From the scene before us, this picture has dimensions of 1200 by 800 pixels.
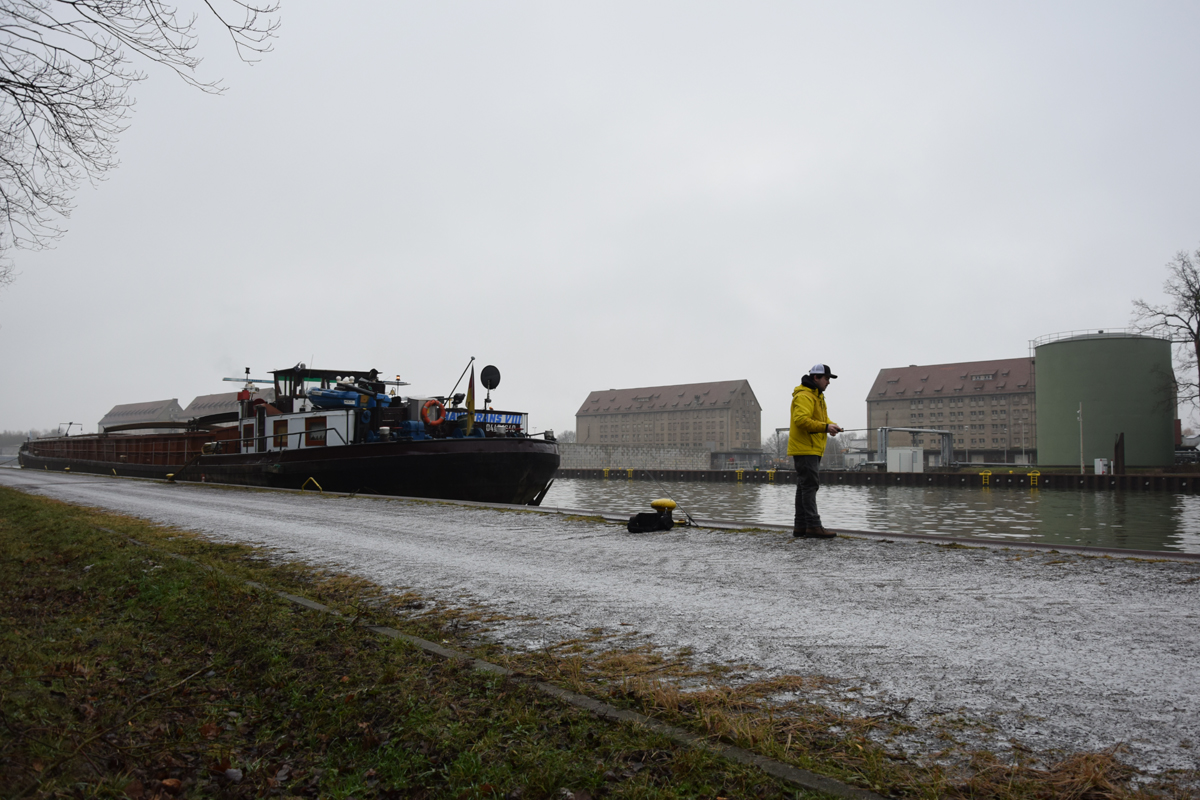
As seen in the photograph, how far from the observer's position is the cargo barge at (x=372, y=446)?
20.0m

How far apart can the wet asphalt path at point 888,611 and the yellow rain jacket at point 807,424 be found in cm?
106

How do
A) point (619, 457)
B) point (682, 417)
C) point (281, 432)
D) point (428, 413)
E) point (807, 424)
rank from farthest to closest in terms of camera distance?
point (682, 417)
point (619, 457)
point (281, 432)
point (428, 413)
point (807, 424)

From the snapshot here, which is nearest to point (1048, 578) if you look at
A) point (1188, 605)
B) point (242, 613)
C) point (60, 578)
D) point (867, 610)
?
point (1188, 605)

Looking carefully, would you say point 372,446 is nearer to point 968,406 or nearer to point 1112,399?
point 1112,399

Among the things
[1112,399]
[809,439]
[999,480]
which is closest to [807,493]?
[809,439]

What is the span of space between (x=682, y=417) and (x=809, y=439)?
126 metres

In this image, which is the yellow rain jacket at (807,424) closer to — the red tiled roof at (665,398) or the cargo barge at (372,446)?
the cargo barge at (372,446)

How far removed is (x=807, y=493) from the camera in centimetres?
870

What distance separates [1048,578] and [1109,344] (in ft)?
192

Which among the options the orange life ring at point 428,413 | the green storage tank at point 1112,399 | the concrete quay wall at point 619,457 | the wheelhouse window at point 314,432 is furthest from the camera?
the concrete quay wall at point 619,457

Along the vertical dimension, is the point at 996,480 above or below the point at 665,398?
below

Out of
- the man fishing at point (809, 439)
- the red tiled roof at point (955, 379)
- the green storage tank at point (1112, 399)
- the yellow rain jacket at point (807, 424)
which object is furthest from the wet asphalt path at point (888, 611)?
the red tiled roof at point (955, 379)

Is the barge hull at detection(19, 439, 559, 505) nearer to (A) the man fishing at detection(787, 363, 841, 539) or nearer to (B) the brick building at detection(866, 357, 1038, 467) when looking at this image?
(A) the man fishing at detection(787, 363, 841, 539)

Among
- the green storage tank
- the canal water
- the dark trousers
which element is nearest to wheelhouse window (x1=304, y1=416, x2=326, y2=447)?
the canal water
